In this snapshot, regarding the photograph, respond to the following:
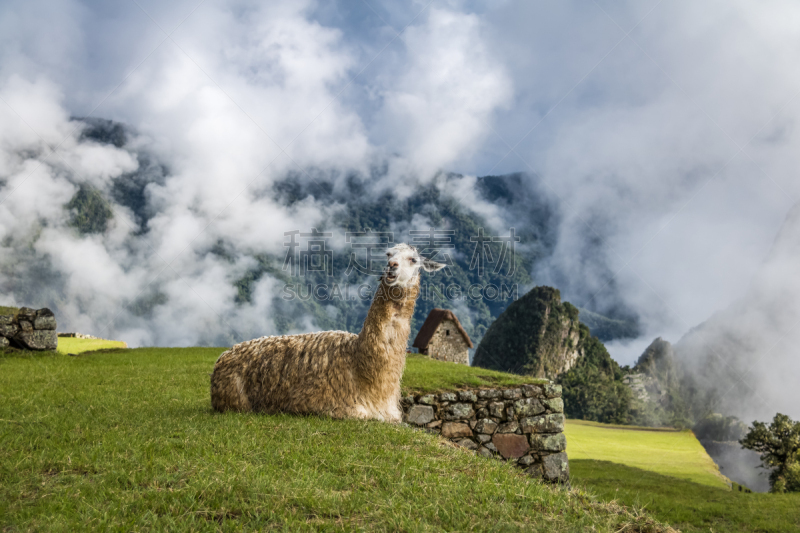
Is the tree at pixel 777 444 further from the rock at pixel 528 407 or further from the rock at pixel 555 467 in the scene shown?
the rock at pixel 528 407

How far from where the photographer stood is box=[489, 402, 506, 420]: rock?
8.80 meters

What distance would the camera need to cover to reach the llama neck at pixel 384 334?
6207 millimetres

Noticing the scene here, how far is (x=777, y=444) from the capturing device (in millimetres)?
23172

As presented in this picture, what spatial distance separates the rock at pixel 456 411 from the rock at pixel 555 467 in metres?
1.77

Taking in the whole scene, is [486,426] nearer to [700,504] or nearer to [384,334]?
[384,334]

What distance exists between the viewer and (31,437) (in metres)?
4.71

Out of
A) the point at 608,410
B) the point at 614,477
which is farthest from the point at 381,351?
the point at 608,410

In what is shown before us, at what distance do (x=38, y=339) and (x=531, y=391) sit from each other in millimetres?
15801

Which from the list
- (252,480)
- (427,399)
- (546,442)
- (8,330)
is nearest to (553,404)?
(546,442)

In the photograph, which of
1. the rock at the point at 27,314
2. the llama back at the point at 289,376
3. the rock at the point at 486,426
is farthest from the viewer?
the rock at the point at 27,314

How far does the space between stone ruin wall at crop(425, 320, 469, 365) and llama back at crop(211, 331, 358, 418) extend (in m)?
21.4

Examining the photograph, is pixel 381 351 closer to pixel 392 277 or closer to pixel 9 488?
pixel 392 277

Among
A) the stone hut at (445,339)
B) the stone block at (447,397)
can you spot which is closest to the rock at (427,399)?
the stone block at (447,397)

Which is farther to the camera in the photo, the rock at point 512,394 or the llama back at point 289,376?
the rock at point 512,394
